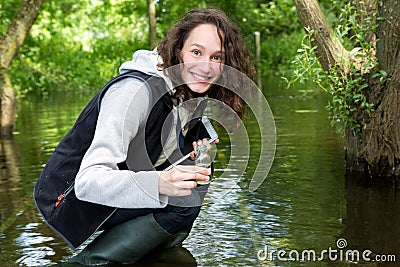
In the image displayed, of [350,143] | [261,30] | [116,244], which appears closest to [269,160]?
[350,143]

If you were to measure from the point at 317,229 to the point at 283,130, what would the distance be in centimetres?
417

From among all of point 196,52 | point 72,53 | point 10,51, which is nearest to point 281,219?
point 196,52

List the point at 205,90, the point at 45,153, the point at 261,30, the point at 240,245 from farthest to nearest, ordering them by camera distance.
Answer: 1. the point at 261,30
2. the point at 45,153
3. the point at 240,245
4. the point at 205,90

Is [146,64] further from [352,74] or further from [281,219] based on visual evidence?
[352,74]

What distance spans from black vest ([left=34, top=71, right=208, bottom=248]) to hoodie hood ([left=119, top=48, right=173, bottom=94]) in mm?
29

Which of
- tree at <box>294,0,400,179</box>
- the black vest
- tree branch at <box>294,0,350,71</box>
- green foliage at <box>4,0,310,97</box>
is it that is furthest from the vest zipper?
green foliage at <box>4,0,310,97</box>

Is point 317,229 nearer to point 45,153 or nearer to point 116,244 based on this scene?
point 116,244

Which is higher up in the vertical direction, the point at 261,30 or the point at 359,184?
the point at 261,30

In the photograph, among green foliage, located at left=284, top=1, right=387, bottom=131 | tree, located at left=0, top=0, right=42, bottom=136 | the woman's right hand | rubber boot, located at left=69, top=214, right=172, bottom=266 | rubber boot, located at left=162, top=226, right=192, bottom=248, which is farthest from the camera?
tree, located at left=0, top=0, right=42, bottom=136

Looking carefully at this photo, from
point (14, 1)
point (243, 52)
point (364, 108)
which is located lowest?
point (364, 108)

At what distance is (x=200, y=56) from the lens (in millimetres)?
Answer: 3430

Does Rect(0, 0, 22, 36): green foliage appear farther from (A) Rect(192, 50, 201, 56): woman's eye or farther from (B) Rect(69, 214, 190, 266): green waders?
(A) Rect(192, 50, 201, 56): woman's eye

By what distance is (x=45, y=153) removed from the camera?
771 centimetres

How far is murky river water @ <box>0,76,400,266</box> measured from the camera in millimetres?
3980
